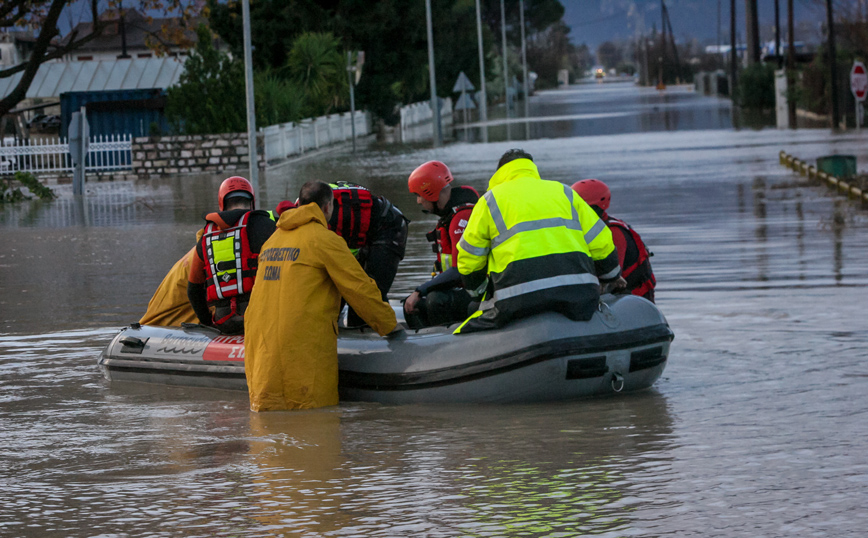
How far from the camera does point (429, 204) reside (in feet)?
29.2

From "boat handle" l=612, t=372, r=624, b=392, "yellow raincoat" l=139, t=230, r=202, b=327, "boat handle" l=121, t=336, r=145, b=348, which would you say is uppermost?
"yellow raincoat" l=139, t=230, r=202, b=327

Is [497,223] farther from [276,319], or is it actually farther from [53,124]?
[53,124]

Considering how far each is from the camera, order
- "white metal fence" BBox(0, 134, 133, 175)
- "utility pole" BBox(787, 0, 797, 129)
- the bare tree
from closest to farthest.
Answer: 1. the bare tree
2. "white metal fence" BBox(0, 134, 133, 175)
3. "utility pole" BBox(787, 0, 797, 129)

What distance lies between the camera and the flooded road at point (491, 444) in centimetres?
578

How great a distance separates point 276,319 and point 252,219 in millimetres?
1034

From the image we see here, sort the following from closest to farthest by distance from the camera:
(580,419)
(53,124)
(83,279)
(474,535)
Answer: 1. (474,535)
2. (580,419)
3. (83,279)
4. (53,124)

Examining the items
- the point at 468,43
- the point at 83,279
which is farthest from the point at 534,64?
the point at 83,279

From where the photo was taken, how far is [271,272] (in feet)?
27.2

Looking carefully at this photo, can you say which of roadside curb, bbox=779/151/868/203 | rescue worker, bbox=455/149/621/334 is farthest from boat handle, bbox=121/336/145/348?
roadside curb, bbox=779/151/868/203

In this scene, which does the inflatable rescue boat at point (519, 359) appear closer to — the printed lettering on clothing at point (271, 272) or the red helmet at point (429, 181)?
the printed lettering on clothing at point (271, 272)

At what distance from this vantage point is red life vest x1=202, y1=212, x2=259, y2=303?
8.89m

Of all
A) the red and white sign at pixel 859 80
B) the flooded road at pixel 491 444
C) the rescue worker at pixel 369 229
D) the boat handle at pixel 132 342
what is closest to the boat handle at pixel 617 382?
the flooded road at pixel 491 444

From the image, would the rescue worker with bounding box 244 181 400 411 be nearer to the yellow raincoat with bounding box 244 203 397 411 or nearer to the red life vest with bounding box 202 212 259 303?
the yellow raincoat with bounding box 244 203 397 411

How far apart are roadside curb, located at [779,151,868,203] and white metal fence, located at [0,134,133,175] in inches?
702
